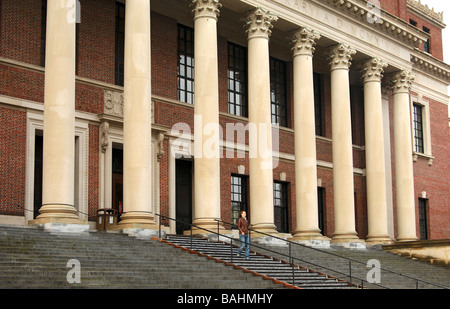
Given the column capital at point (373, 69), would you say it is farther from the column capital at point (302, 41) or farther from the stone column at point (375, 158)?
the column capital at point (302, 41)

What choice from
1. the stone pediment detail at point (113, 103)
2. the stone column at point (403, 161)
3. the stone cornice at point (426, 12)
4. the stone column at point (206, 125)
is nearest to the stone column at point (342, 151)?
the stone column at point (403, 161)

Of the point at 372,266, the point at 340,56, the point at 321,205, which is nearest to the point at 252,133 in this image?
the point at 372,266

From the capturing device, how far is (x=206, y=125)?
85.3ft

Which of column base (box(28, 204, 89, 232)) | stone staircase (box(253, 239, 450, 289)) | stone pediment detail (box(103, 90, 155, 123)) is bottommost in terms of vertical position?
stone staircase (box(253, 239, 450, 289))

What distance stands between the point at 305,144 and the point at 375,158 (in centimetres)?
637

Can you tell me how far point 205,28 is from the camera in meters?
26.7

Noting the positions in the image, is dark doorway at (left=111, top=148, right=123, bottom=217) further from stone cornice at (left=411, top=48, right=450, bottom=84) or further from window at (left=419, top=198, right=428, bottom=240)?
window at (left=419, top=198, right=428, bottom=240)

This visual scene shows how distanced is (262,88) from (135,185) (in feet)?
27.2

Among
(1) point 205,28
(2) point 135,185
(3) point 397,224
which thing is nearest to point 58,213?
(2) point 135,185

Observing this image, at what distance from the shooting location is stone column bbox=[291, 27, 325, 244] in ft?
97.9

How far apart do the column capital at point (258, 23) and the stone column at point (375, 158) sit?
852 cm

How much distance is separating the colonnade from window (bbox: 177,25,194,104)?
10.7 ft

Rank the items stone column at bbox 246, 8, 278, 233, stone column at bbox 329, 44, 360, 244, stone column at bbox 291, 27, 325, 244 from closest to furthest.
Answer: stone column at bbox 246, 8, 278, 233
stone column at bbox 291, 27, 325, 244
stone column at bbox 329, 44, 360, 244

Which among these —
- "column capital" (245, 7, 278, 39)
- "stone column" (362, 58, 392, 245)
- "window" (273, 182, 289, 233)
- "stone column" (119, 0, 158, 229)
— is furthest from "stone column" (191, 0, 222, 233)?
"stone column" (362, 58, 392, 245)
